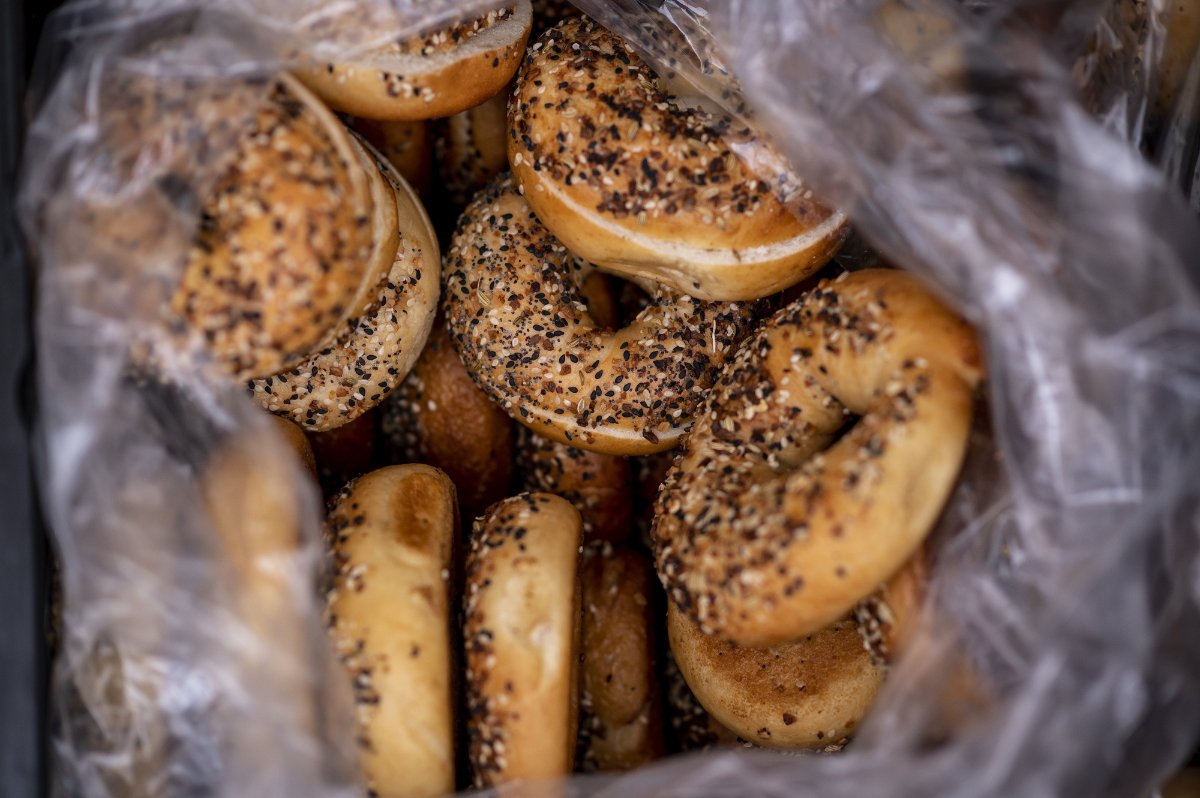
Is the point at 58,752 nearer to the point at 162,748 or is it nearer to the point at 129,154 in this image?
the point at 162,748

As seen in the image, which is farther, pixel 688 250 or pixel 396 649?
pixel 688 250

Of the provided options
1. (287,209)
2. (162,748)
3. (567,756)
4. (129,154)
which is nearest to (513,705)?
A: (567,756)

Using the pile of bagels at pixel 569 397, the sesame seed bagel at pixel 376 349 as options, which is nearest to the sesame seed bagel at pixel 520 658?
the pile of bagels at pixel 569 397

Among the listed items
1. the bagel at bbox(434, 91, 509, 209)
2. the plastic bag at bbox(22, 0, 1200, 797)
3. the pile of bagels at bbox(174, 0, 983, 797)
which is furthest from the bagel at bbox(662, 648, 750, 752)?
the bagel at bbox(434, 91, 509, 209)

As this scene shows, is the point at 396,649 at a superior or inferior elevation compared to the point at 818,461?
inferior

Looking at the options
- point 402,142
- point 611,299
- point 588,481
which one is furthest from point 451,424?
point 402,142

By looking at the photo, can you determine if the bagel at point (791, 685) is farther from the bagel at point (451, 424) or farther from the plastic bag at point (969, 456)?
the bagel at point (451, 424)

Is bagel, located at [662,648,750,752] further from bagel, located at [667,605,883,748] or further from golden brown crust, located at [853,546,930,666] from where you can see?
golden brown crust, located at [853,546,930,666]

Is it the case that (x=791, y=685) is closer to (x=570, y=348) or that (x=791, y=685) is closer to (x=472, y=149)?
(x=570, y=348)

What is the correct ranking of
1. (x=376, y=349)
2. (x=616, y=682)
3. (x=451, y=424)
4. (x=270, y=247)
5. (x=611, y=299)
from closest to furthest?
(x=270, y=247), (x=376, y=349), (x=616, y=682), (x=451, y=424), (x=611, y=299)
